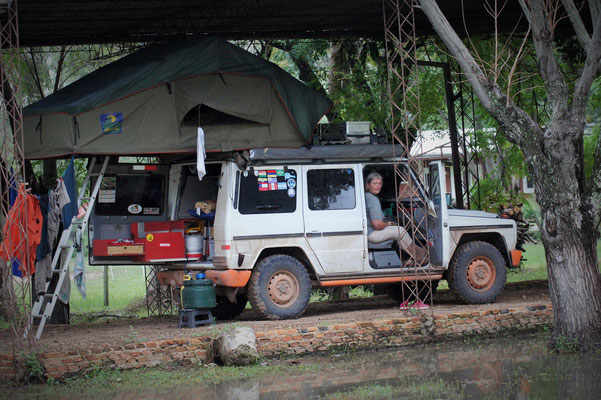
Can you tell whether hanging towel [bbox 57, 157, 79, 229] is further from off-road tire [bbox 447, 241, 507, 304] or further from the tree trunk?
the tree trunk

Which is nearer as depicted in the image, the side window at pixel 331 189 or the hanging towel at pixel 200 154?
Result: the hanging towel at pixel 200 154

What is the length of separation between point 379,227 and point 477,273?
1.68m

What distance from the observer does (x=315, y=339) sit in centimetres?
996

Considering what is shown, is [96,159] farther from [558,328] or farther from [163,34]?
[558,328]

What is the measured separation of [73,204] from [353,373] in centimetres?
445

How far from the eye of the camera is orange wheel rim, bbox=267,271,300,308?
421 inches

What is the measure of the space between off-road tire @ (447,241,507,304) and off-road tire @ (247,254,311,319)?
7.44 feet

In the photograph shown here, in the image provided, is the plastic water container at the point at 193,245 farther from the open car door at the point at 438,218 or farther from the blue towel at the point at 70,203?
the open car door at the point at 438,218

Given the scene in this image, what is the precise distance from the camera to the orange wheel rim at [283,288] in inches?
421

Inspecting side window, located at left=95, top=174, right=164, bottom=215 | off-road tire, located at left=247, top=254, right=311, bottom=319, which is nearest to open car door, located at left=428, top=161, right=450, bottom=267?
off-road tire, located at left=247, top=254, right=311, bottom=319

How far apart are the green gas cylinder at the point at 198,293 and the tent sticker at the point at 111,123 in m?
2.43

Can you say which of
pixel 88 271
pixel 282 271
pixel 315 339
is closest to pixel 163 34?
pixel 282 271

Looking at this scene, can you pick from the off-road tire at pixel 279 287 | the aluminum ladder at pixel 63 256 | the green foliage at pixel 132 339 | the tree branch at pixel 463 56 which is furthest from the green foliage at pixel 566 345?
the aluminum ladder at pixel 63 256

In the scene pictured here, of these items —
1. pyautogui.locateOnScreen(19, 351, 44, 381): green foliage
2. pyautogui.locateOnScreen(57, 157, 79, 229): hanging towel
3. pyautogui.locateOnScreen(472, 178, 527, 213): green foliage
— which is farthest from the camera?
pyautogui.locateOnScreen(472, 178, 527, 213): green foliage
